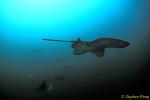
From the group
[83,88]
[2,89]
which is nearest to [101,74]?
[83,88]

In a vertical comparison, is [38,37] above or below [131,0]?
below

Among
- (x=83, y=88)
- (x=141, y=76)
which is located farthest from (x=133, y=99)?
(x=83, y=88)

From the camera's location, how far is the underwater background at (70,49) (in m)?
1.95

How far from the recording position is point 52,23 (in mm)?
1965

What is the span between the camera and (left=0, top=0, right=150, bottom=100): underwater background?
195 centimetres

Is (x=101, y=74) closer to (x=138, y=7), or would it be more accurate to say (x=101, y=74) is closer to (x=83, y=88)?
(x=83, y=88)

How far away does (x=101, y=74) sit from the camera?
201cm

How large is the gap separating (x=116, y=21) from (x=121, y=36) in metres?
0.10

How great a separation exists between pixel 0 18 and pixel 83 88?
26.5 inches

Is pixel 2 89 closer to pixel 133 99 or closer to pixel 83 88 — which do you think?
pixel 83 88

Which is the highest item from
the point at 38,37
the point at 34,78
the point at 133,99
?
the point at 38,37

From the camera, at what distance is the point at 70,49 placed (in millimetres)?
1979

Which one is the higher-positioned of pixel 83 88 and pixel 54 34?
pixel 54 34

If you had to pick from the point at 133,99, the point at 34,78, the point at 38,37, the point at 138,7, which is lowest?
the point at 133,99
